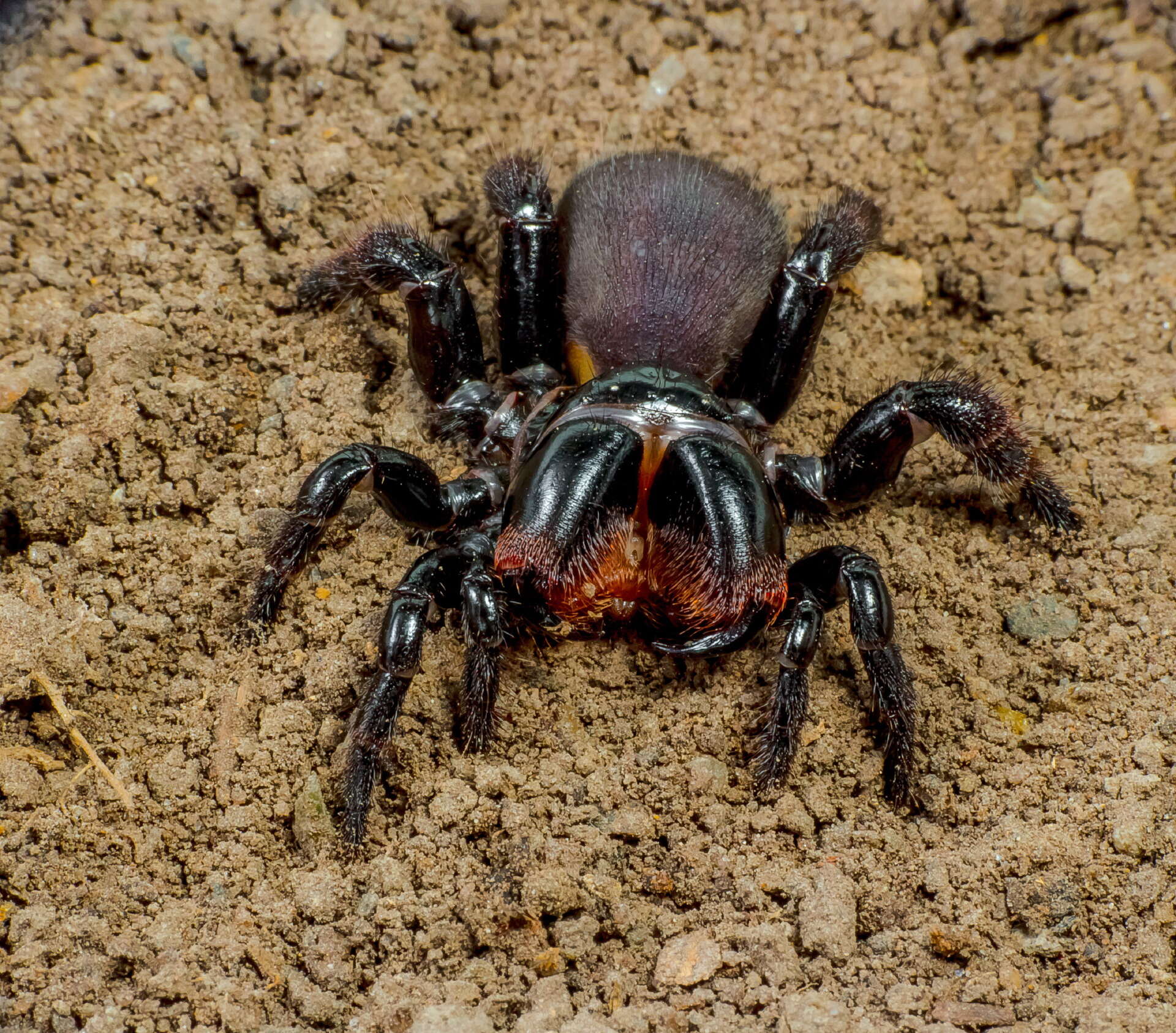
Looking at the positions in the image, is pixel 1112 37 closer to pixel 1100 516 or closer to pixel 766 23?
pixel 766 23

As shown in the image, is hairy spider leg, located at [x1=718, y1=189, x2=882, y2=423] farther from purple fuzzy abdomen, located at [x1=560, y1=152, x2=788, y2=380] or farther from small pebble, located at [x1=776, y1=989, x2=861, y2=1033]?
small pebble, located at [x1=776, y1=989, x2=861, y2=1033]

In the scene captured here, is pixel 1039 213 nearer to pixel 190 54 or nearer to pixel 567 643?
pixel 567 643

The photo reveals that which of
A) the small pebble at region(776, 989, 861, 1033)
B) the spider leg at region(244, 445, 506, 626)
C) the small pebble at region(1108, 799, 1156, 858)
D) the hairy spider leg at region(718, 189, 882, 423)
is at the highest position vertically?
the hairy spider leg at region(718, 189, 882, 423)

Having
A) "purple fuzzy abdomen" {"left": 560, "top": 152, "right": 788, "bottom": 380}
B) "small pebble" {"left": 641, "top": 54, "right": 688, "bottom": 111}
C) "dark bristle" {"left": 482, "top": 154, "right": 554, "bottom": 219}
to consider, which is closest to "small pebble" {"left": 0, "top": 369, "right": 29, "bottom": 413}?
"dark bristle" {"left": 482, "top": 154, "right": 554, "bottom": 219}

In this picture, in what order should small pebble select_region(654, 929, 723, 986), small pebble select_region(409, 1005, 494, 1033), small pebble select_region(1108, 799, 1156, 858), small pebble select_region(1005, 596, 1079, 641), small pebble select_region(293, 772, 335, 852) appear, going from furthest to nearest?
small pebble select_region(1005, 596, 1079, 641), small pebble select_region(293, 772, 335, 852), small pebble select_region(1108, 799, 1156, 858), small pebble select_region(654, 929, 723, 986), small pebble select_region(409, 1005, 494, 1033)

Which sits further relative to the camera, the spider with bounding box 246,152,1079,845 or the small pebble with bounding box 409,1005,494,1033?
the spider with bounding box 246,152,1079,845

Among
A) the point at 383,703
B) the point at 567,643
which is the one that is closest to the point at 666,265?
the point at 567,643
